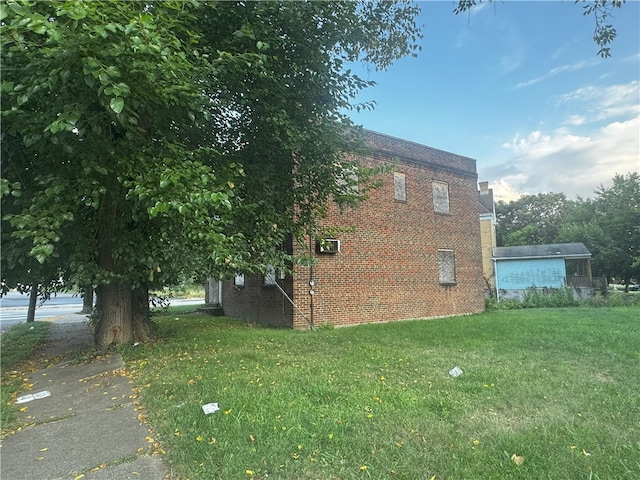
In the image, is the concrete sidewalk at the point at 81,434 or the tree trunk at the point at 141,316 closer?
the concrete sidewalk at the point at 81,434

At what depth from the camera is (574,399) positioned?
4438mm

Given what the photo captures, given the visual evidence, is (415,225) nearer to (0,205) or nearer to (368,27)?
(368,27)

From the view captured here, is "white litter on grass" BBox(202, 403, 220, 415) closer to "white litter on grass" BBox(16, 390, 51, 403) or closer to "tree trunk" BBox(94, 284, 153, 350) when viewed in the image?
"white litter on grass" BBox(16, 390, 51, 403)

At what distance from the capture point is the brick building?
11837 mm

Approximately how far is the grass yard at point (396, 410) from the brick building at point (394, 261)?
4.18 meters

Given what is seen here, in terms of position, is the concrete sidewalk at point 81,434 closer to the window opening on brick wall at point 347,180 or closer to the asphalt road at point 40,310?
the window opening on brick wall at point 347,180

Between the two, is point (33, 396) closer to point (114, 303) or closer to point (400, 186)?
point (114, 303)

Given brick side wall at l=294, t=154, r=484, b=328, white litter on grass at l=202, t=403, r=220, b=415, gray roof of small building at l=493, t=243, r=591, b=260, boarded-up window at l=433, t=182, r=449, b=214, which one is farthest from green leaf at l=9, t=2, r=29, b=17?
gray roof of small building at l=493, t=243, r=591, b=260

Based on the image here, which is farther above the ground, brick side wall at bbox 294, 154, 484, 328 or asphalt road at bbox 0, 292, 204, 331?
brick side wall at bbox 294, 154, 484, 328

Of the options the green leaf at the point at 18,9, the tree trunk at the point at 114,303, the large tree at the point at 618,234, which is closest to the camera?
the green leaf at the point at 18,9

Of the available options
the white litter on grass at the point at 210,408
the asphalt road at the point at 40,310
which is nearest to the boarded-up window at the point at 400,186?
the asphalt road at the point at 40,310

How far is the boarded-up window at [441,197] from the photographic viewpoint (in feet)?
49.9

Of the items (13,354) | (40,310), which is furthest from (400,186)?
(40,310)

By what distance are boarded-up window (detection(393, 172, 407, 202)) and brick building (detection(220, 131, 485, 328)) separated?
1.3 inches
